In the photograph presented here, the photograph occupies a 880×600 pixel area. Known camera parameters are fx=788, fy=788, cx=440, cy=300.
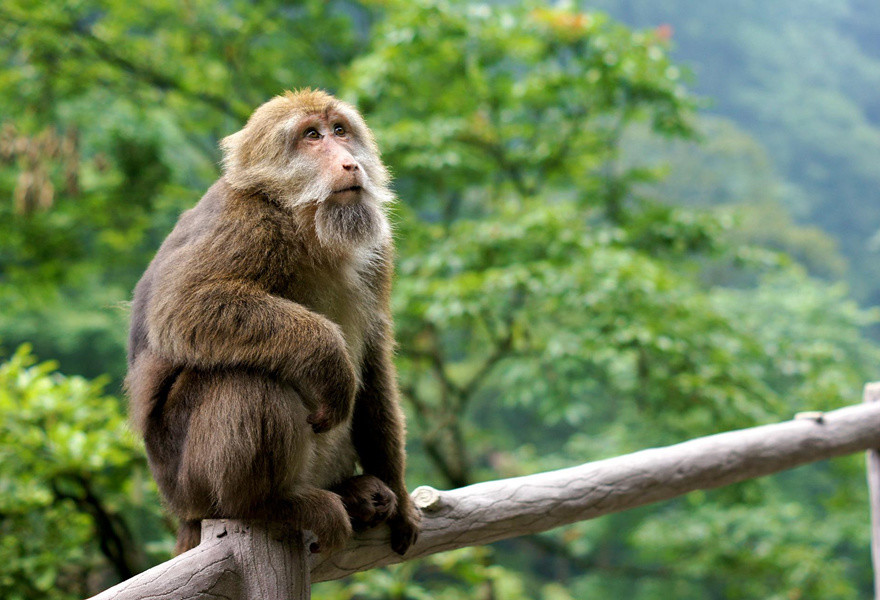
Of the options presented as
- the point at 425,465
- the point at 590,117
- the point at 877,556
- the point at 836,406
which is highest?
the point at 590,117

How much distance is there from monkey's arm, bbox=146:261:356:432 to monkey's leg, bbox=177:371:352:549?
0.16 ft

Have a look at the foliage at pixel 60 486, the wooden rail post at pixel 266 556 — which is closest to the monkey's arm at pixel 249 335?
the wooden rail post at pixel 266 556

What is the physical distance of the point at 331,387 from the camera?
6.31ft

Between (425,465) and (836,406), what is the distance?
4888 mm

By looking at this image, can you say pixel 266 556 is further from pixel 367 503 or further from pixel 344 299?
pixel 344 299

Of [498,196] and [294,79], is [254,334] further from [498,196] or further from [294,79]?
[294,79]

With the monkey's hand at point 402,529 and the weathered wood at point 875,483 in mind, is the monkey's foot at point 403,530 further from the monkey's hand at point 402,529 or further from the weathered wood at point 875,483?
the weathered wood at point 875,483

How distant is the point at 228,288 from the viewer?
192 centimetres

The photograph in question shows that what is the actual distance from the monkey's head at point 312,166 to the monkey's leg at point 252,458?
47 cm

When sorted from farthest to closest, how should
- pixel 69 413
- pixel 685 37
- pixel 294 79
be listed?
pixel 685 37, pixel 294 79, pixel 69 413

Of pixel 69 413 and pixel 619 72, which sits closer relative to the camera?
pixel 69 413

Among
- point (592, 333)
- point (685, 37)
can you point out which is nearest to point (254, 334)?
point (592, 333)

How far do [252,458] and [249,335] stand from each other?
29 centimetres

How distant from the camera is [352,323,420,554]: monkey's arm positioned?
91.4 inches
